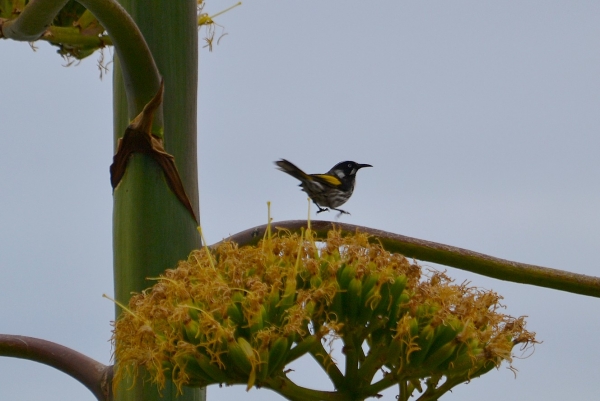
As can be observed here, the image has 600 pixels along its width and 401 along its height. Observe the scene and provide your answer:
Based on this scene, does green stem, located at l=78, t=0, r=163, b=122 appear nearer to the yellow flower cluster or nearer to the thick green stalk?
the thick green stalk

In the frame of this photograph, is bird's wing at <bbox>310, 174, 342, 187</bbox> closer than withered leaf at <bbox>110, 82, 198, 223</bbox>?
No

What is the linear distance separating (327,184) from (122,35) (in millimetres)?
4606

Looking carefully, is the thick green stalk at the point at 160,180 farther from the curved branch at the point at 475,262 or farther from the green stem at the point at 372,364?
the green stem at the point at 372,364

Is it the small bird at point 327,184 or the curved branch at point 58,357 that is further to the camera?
the small bird at point 327,184

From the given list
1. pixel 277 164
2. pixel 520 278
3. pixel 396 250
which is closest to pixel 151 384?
pixel 396 250

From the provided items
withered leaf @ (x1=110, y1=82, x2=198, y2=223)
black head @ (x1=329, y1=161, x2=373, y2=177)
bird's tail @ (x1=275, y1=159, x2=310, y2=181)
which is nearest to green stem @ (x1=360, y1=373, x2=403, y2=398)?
withered leaf @ (x1=110, y1=82, x2=198, y2=223)

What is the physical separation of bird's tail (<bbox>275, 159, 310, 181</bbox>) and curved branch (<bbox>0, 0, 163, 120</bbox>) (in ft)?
12.2

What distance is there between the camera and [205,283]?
3029 mm

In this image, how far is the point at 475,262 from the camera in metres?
3.49

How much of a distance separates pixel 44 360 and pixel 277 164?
391 centimetres

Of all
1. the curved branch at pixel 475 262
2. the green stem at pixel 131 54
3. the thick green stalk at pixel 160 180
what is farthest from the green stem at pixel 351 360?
the green stem at pixel 131 54

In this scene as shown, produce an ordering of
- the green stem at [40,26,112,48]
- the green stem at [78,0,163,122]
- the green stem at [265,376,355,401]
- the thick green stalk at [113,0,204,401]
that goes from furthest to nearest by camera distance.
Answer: the green stem at [40,26,112,48] → the thick green stalk at [113,0,204,401] → the green stem at [78,0,163,122] → the green stem at [265,376,355,401]

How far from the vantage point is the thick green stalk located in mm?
3430

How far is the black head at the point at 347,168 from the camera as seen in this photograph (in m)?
8.43
